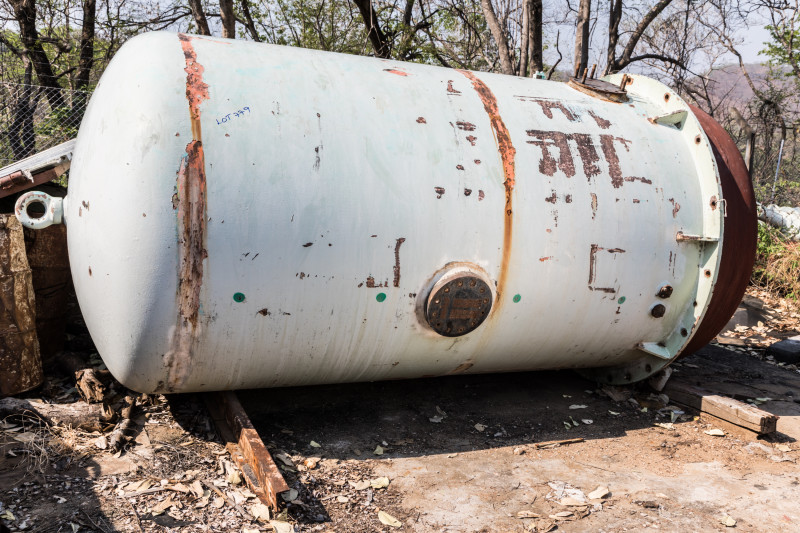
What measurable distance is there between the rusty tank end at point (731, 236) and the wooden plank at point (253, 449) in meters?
2.48

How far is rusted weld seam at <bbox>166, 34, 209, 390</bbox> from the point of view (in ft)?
8.30

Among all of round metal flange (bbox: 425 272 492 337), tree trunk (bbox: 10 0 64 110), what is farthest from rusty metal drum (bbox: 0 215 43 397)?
tree trunk (bbox: 10 0 64 110)

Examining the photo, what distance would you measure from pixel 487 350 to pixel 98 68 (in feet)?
35.7

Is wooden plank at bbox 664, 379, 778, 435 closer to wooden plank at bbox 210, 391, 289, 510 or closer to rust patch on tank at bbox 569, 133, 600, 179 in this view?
rust patch on tank at bbox 569, 133, 600, 179

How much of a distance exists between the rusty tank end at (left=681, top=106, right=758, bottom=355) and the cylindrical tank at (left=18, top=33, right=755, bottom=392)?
0.15m

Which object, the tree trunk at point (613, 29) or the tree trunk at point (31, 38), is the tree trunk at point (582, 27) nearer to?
the tree trunk at point (613, 29)

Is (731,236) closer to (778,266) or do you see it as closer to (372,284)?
(372,284)

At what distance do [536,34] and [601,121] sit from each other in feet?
11.9

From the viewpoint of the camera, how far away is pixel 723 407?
3715 mm

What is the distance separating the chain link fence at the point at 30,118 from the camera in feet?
24.3

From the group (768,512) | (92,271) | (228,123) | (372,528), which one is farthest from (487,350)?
(92,271)

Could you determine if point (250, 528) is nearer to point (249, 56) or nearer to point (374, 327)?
point (374, 327)

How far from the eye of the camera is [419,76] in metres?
3.23

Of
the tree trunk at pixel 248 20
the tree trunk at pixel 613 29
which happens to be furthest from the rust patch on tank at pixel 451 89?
the tree trunk at pixel 248 20
